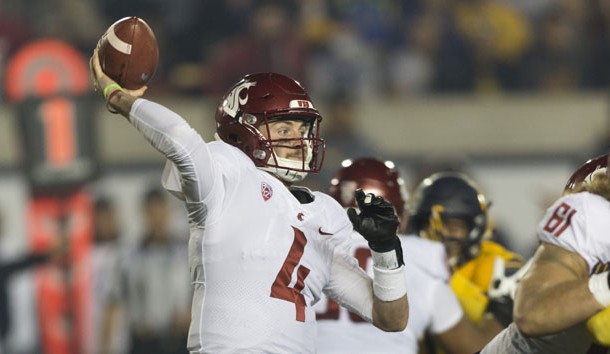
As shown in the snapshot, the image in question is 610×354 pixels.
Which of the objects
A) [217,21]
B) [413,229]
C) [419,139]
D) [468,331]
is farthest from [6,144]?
[468,331]

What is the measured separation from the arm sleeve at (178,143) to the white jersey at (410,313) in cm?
128

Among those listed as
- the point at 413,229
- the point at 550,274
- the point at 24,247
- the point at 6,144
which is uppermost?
the point at 550,274

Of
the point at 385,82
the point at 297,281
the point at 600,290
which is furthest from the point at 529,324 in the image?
the point at 385,82

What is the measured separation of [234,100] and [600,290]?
1.34 metres

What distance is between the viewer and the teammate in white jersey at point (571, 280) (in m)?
3.60

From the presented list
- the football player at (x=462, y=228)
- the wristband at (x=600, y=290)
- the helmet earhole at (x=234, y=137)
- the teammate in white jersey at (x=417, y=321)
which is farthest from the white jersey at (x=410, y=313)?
the wristband at (x=600, y=290)

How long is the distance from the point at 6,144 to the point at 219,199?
20.3 ft

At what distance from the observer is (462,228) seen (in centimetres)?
563

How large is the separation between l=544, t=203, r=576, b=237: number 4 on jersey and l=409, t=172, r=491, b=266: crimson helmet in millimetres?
1852

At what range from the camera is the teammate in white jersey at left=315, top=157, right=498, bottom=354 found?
4.84 m

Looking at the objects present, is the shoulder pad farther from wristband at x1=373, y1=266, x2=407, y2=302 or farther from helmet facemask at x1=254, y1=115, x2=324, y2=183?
wristband at x1=373, y1=266, x2=407, y2=302

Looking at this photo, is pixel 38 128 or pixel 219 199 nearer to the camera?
pixel 219 199

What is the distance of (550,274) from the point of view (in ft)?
12.0

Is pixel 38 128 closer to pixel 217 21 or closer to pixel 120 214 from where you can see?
pixel 120 214
